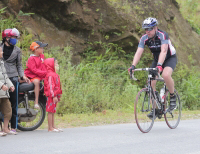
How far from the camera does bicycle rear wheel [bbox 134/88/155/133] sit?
7.44 m

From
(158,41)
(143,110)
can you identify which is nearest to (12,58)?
(143,110)

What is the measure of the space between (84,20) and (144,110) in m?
8.93

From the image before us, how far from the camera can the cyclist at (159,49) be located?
7715 millimetres

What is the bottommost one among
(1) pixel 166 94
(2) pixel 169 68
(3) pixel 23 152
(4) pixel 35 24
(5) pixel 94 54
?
(3) pixel 23 152

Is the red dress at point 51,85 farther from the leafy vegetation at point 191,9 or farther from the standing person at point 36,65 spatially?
the leafy vegetation at point 191,9

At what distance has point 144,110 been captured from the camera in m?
7.66

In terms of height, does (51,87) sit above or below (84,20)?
below

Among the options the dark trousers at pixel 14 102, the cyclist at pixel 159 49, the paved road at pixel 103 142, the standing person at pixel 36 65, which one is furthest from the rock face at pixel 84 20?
A: the paved road at pixel 103 142

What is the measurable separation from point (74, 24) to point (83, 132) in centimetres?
898

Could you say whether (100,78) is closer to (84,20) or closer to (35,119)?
(84,20)

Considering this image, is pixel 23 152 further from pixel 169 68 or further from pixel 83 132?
pixel 169 68

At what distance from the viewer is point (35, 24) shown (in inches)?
576

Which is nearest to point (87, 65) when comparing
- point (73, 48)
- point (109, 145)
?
point (73, 48)

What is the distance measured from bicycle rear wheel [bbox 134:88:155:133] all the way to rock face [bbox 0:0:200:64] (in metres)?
7.66
